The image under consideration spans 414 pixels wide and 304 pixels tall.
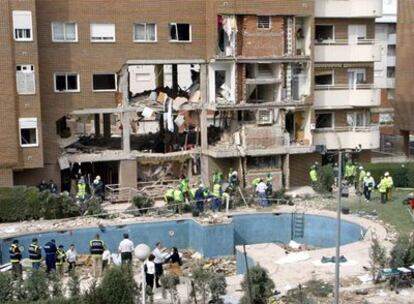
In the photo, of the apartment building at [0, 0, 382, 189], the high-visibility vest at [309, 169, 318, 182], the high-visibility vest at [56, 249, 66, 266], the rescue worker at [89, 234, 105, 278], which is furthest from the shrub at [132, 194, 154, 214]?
the high-visibility vest at [309, 169, 318, 182]

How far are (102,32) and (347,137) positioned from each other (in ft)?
54.5

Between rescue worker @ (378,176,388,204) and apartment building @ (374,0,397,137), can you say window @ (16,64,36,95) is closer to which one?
rescue worker @ (378,176,388,204)

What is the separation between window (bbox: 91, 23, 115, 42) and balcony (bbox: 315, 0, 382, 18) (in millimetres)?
12652

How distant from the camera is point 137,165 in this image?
3956 centimetres

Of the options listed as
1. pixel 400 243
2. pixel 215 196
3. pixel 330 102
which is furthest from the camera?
pixel 330 102

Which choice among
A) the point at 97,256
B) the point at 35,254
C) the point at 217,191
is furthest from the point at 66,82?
the point at 97,256

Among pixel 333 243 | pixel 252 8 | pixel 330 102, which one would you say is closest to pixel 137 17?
pixel 252 8

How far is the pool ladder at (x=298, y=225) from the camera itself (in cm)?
3259

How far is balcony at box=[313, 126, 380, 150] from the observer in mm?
42094

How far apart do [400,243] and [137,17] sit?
71.2 ft

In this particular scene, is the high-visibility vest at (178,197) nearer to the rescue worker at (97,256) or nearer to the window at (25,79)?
the rescue worker at (97,256)

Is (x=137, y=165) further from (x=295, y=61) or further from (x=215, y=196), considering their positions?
(x=295, y=61)

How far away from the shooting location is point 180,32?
3934cm

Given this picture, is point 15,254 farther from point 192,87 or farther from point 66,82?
point 192,87
